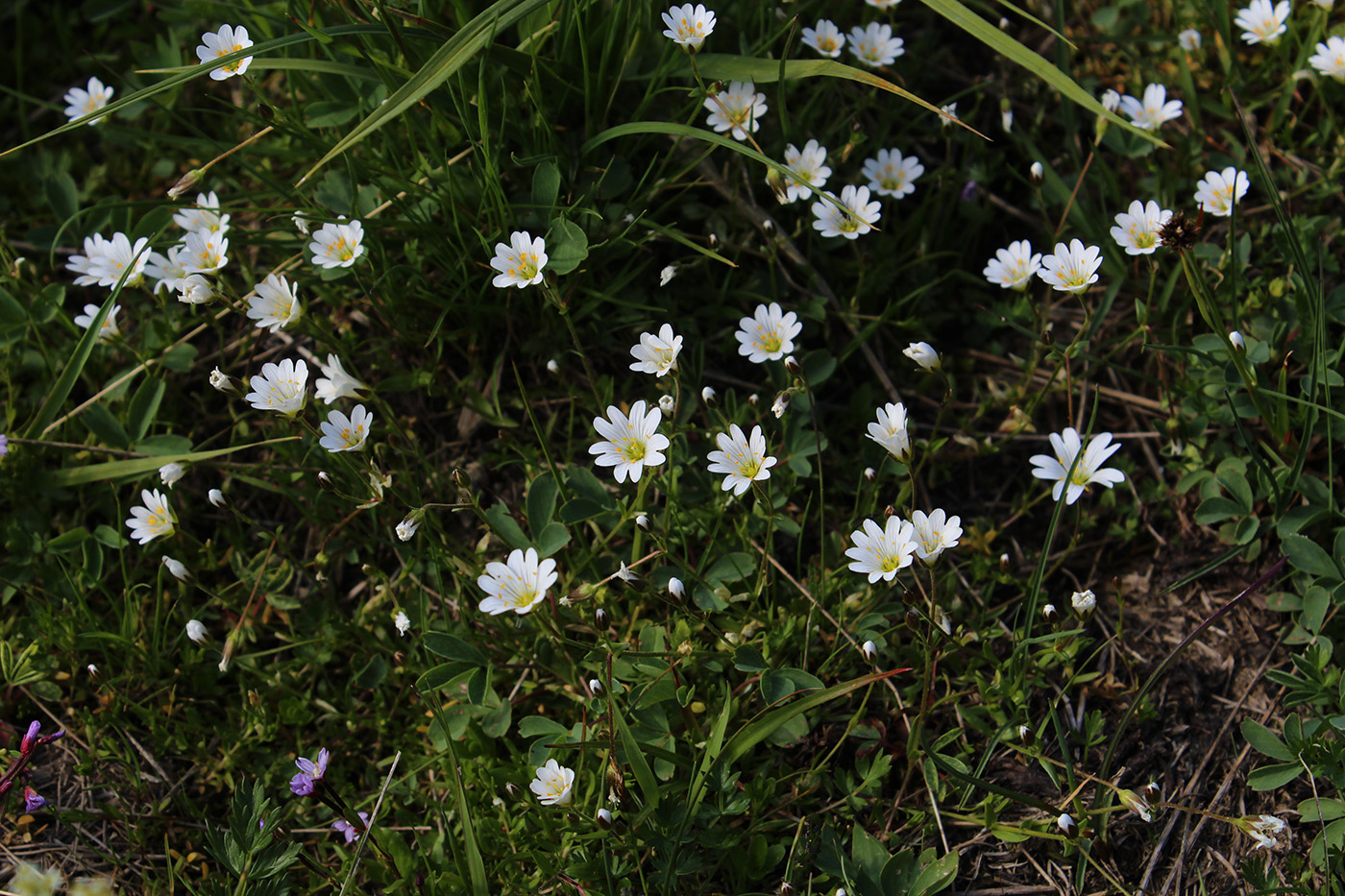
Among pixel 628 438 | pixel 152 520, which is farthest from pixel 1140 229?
pixel 152 520

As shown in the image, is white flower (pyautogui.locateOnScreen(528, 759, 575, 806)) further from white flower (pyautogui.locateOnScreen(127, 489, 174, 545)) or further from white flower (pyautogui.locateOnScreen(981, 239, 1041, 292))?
white flower (pyautogui.locateOnScreen(981, 239, 1041, 292))

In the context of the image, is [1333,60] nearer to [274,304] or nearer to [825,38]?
[825,38]

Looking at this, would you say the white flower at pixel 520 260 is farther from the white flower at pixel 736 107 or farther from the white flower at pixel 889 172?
the white flower at pixel 889 172

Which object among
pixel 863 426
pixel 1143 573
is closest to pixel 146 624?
pixel 863 426

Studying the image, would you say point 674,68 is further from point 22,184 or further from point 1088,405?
point 22,184

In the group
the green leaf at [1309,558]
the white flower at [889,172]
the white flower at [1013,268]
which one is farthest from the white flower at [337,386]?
the green leaf at [1309,558]

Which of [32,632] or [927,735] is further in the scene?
[32,632]

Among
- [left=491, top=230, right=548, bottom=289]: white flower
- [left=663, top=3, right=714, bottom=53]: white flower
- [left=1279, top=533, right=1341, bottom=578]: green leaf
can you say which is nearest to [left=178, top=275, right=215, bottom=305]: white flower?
[left=491, top=230, right=548, bottom=289]: white flower

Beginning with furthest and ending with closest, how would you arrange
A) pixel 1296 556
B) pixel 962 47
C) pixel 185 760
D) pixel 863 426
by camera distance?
pixel 962 47 < pixel 863 426 < pixel 185 760 < pixel 1296 556
